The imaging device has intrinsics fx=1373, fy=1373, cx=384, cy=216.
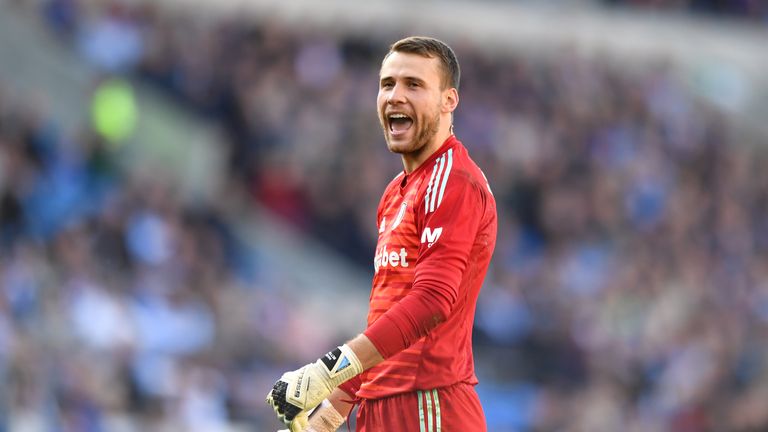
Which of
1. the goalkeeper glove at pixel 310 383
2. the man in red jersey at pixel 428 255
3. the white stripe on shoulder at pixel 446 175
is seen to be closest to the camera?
the goalkeeper glove at pixel 310 383

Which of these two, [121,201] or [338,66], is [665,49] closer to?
[338,66]

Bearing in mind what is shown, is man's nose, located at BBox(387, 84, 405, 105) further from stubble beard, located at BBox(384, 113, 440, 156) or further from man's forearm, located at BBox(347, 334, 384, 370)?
man's forearm, located at BBox(347, 334, 384, 370)

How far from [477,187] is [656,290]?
493 inches

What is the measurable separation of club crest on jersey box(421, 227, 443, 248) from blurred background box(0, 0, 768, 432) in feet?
21.8

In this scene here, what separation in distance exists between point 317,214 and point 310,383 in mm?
12702

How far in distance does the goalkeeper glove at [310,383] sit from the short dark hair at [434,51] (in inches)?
49.4

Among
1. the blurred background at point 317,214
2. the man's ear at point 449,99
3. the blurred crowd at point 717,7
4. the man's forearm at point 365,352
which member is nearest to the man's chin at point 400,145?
the man's ear at point 449,99

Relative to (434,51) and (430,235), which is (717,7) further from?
(430,235)

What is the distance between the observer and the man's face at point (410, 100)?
5613mm

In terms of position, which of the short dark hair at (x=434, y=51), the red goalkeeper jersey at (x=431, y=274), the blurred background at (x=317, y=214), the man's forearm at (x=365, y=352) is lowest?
the man's forearm at (x=365, y=352)

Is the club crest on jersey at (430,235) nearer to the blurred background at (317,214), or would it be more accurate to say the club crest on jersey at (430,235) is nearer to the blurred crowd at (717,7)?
the blurred background at (317,214)

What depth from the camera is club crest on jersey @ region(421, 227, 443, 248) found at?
539 centimetres

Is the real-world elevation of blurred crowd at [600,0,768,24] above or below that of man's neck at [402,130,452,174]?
above

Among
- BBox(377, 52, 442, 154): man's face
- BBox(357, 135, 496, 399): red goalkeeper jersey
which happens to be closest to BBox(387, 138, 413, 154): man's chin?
BBox(377, 52, 442, 154): man's face
